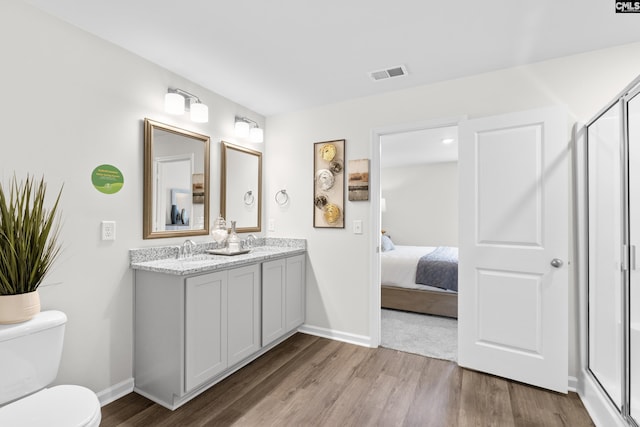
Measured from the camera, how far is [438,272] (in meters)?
3.71

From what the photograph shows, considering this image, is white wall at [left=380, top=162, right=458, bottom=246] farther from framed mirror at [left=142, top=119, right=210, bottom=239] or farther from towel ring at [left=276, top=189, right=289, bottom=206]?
framed mirror at [left=142, top=119, right=210, bottom=239]

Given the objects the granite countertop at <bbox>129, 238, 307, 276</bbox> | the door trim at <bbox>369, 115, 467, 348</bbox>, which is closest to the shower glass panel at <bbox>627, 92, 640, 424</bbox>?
the door trim at <bbox>369, 115, 467, 348</bbox>

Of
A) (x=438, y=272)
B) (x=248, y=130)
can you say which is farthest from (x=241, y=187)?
(x=438, y=272)

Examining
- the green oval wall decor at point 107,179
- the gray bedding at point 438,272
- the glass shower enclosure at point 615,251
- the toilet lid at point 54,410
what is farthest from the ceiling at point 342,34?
the gray bedding at point 438,272

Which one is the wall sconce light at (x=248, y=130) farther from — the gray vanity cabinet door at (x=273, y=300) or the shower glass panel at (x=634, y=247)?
the shower glass panel at (x=634, y=247)

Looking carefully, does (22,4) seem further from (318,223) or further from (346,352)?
(346,352)

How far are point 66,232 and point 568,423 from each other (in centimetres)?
317

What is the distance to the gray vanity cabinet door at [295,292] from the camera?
2.96 m

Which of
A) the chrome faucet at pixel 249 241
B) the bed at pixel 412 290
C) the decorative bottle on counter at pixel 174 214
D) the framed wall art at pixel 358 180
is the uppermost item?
the framed wall art at pixel 358 180

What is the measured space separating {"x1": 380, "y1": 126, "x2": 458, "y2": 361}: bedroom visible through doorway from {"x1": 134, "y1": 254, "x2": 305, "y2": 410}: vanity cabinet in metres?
1.37

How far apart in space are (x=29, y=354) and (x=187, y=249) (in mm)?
1139

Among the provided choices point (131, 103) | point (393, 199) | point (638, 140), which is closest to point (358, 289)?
point (638, 140)

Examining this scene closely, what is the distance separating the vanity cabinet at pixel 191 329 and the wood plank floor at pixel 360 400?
0.40 ft

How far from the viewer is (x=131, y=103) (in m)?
2.15
